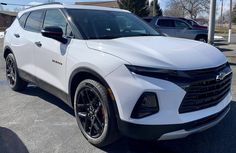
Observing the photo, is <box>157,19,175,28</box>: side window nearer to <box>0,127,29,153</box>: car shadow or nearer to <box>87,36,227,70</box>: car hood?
<box>87,36,227,70</box>: car hood

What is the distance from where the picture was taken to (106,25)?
445 centimetres

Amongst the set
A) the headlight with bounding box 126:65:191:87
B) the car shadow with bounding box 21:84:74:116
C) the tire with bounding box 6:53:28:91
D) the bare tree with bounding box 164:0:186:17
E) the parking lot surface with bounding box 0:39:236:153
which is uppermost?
the headlight with bounding box 126:65:191:87

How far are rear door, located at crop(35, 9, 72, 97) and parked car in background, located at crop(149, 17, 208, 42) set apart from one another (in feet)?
38.1

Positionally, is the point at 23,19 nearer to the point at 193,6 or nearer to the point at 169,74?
the point at 169,74

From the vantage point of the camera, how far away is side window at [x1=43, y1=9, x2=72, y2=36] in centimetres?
426

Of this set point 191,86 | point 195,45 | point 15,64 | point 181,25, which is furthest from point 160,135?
point 181,25

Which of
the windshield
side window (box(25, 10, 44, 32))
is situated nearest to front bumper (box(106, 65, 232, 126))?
the windshield

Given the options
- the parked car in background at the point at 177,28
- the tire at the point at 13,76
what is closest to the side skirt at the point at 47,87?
the tire at the point at 13,76

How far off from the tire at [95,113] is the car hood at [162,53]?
463 millimetres

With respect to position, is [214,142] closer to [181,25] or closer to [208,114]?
[208,114]

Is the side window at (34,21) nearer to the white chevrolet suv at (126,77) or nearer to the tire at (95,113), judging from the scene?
the white chevrolet suv at (126,77)

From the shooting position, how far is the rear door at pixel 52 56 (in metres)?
4.19

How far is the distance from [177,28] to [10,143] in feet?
43.7

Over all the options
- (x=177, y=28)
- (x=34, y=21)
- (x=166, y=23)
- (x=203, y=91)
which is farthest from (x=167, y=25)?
(x=203, y=91)
